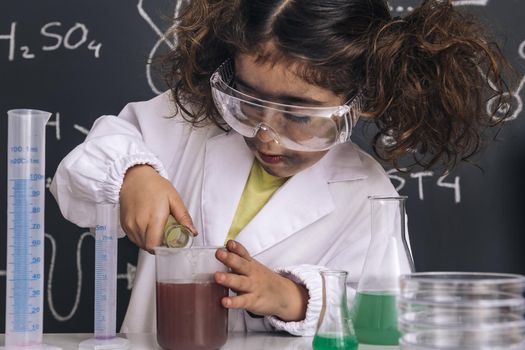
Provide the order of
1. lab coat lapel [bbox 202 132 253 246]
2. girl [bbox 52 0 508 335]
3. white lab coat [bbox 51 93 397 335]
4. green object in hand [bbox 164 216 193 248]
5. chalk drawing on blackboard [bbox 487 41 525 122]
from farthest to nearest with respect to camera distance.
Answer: chalk drawing on blackboard [bbox 487 41 525 122], lab coat lapel [bbox 202 132 253 246], white lab coat [bbox 51 93 397 335], girl [bbox 52 0 508 335], green object in hand [bbox 164 216 193 248]

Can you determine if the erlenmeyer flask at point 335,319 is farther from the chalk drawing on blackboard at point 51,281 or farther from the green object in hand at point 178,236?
the chalk drawing on blackboard at point 51,281

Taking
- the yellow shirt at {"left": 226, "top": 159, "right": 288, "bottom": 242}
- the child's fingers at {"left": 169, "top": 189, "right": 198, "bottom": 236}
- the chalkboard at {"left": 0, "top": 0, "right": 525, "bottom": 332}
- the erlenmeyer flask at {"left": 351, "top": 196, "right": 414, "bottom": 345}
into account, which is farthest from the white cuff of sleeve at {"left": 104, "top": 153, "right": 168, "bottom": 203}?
the chalkboard at {"left": 0, "top": 0, "right": 525, "bottom": 332}

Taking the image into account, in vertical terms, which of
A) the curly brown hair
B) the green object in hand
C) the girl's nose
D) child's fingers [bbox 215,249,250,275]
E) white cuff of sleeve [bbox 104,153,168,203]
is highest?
the curly brown hair

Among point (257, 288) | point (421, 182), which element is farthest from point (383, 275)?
point (421, 182)

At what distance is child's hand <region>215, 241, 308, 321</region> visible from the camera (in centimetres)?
95

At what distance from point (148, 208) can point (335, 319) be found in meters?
0.33

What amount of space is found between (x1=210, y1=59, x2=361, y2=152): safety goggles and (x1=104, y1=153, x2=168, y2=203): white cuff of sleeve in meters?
0.14

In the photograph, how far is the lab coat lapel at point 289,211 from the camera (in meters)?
1.33

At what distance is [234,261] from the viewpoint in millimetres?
955

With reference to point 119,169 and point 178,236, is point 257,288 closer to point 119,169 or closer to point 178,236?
point 178,236

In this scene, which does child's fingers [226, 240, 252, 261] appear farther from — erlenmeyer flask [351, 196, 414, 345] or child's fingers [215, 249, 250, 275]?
erlenmeyer flask [351, 196, 414, 345]

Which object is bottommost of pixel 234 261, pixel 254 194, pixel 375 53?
pixel 234 261

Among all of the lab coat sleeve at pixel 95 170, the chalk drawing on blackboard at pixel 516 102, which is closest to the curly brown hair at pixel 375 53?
the lab coat sleeve at pixel 95 170

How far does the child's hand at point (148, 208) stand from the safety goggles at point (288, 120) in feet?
0.53
